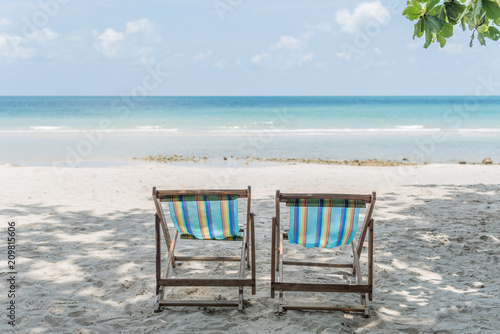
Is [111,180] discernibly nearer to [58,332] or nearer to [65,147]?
[58,332]

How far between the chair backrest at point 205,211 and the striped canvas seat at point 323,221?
414mm

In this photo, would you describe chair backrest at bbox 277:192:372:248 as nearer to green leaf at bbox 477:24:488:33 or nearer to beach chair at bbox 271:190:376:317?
beach chair at bbox 271:190:376:317

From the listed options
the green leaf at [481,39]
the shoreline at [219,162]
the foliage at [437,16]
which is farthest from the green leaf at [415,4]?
the shoreline at [219,162]

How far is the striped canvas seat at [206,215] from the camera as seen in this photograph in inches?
135

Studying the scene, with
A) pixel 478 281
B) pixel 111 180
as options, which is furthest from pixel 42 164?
pixel 478 281

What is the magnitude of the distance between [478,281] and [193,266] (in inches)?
97.8

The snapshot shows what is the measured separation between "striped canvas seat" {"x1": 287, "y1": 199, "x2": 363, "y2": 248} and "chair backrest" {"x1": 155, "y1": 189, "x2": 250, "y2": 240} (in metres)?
0.41

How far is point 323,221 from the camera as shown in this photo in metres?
3.34

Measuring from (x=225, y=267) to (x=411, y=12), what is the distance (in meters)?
2.68

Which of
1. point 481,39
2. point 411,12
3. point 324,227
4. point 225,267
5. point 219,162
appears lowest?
point 225,267
